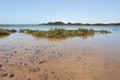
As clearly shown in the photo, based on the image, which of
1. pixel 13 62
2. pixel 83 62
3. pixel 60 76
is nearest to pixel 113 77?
pixel 60 76

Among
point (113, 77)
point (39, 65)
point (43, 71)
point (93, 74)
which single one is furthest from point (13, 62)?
point (113, 77)

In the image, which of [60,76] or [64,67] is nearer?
[60,76]

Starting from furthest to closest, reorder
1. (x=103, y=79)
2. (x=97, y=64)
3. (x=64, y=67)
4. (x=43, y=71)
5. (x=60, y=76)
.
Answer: (x=97, y=64)
(x=64, y=67)
(x=43, y=71)
(x=60, y=76)
(x=103, y=79)

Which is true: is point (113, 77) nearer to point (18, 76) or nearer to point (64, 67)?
point (64, 67)

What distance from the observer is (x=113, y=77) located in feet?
18.7

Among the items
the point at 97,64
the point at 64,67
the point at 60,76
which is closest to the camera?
the point at 60,76

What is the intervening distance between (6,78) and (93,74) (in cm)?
289

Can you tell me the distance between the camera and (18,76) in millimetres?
5941

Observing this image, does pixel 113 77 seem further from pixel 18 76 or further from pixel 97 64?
pixel 18 76

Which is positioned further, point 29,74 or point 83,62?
point 83,62

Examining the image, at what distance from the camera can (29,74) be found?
6.15 meters

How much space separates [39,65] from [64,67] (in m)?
1.07

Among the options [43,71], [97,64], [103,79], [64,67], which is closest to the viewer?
[103,79]

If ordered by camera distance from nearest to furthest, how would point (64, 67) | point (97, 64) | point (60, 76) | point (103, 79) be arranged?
point (103, 79) → point (60, 76) → point (64, 67) → point (97, 64)
